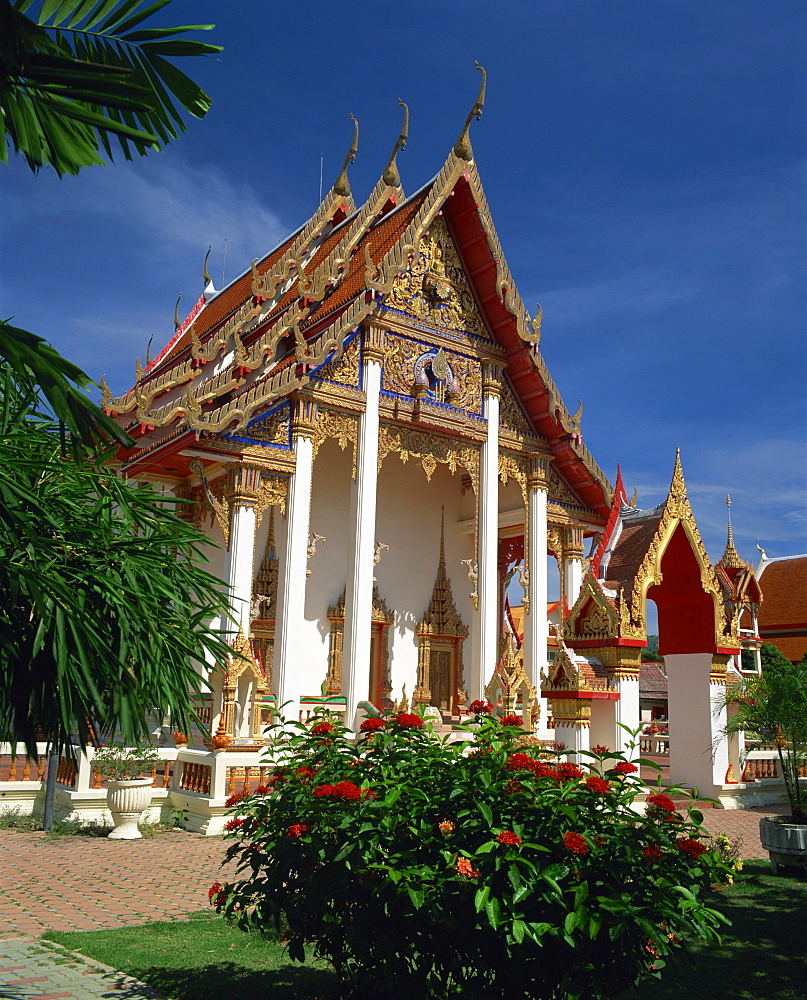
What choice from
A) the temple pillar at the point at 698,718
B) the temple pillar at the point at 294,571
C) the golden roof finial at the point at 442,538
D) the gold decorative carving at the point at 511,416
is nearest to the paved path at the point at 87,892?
the temple pillar at the point at 698,718

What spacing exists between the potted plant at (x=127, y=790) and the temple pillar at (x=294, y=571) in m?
2.54

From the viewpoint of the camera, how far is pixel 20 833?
914 centimetres

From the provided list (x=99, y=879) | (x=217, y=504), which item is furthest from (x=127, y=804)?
(x=217, y=504)

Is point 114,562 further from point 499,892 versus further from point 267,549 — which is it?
point 267,549

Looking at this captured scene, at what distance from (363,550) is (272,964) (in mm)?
8149

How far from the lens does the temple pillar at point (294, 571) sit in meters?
11.8

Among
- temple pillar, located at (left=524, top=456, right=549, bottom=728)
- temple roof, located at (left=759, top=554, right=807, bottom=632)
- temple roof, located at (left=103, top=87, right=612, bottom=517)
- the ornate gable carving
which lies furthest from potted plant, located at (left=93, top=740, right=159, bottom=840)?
temple roof, located at (left=759, top=554, right=807, bottom=632)

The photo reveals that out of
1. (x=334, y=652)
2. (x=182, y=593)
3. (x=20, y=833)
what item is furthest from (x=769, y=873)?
(x=334, y=652)

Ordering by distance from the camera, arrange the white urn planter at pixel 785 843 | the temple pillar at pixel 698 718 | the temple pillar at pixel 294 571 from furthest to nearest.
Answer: the temple pillar at pixel 294 571 < the temple pillar at pixel 698 718 < the white urn planter at pixel 785 843

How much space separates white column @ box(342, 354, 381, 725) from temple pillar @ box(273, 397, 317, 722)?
0.76 m

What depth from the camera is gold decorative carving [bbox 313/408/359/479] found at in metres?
12.6

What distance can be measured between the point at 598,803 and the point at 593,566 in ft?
20.1

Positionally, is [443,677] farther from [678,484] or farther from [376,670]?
[678,484]

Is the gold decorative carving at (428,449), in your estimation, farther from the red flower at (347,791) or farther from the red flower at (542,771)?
the red flower at (347,791)
